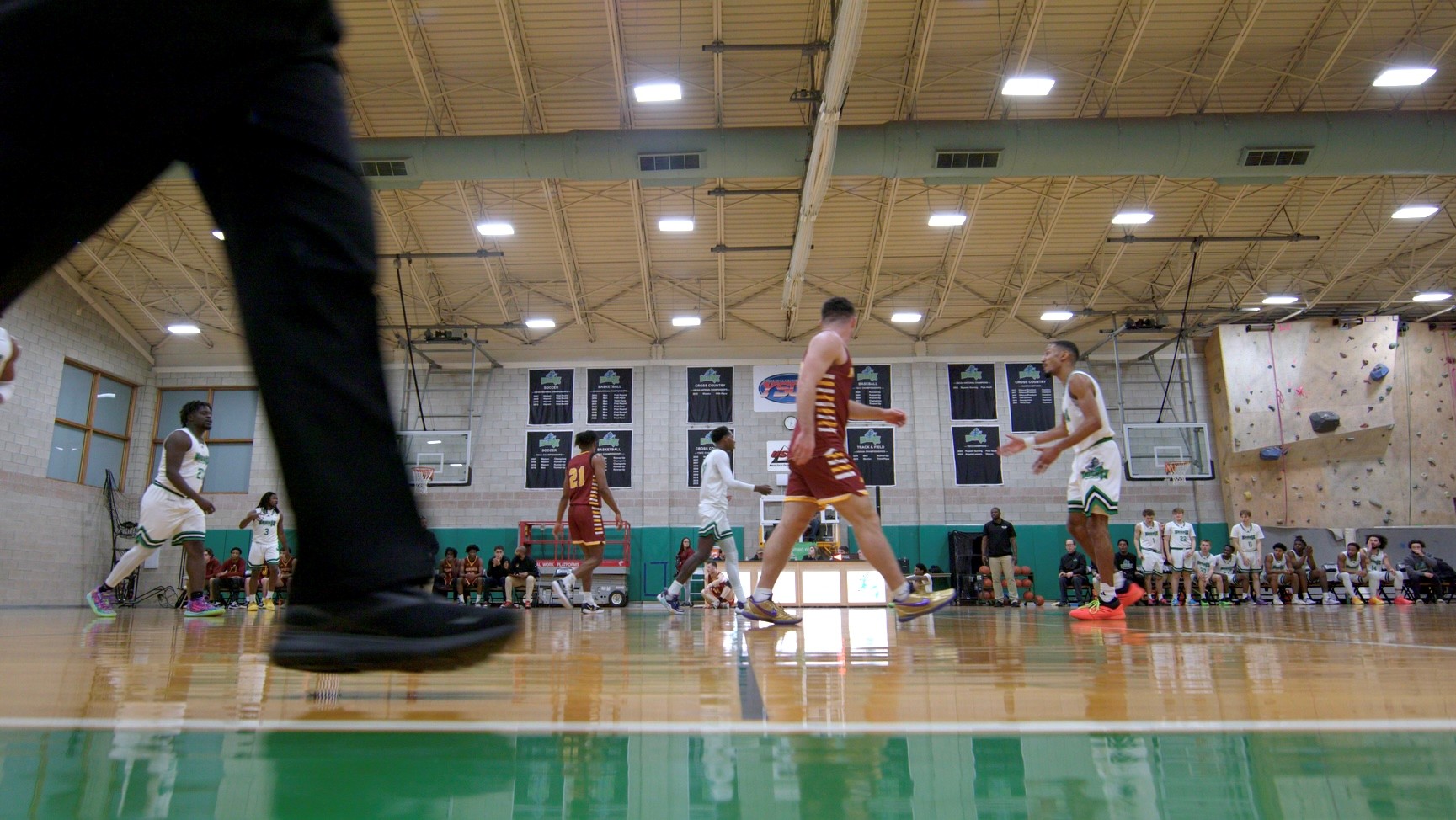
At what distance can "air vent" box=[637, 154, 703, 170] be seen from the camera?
12.5m

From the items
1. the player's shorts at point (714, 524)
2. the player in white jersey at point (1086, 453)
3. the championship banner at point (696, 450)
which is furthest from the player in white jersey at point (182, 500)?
the championship banner at point (696, 450)

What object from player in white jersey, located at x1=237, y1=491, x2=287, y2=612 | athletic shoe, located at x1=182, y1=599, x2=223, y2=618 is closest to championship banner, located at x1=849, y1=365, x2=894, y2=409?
player in white jersey, located at x1=237, y1=491, x2=287, y2=612

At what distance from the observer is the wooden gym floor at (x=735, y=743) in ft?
2.41

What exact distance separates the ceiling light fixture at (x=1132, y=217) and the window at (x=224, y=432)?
1852 cm

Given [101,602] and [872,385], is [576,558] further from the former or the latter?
[101,602]

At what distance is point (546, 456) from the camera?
63.4 feet

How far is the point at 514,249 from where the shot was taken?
16.9m

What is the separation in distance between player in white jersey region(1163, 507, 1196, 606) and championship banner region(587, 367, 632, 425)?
11431 millimetres

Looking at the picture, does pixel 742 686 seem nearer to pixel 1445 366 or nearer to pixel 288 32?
pixel 288 32

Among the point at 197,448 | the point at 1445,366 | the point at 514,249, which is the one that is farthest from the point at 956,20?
the point at 1445,366

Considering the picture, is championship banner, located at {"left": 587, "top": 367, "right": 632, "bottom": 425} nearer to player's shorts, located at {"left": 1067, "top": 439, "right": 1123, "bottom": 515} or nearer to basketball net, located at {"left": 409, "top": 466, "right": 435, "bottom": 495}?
basketball net, located at {"left": 409, "top": 466, "right": 435, "bottom": 495}

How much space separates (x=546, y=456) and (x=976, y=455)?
9.81 meters

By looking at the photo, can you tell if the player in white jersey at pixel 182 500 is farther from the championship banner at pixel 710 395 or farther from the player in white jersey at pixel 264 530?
the championship banner at pixel 710 395

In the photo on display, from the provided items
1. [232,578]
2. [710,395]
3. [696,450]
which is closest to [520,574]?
[696,450]
